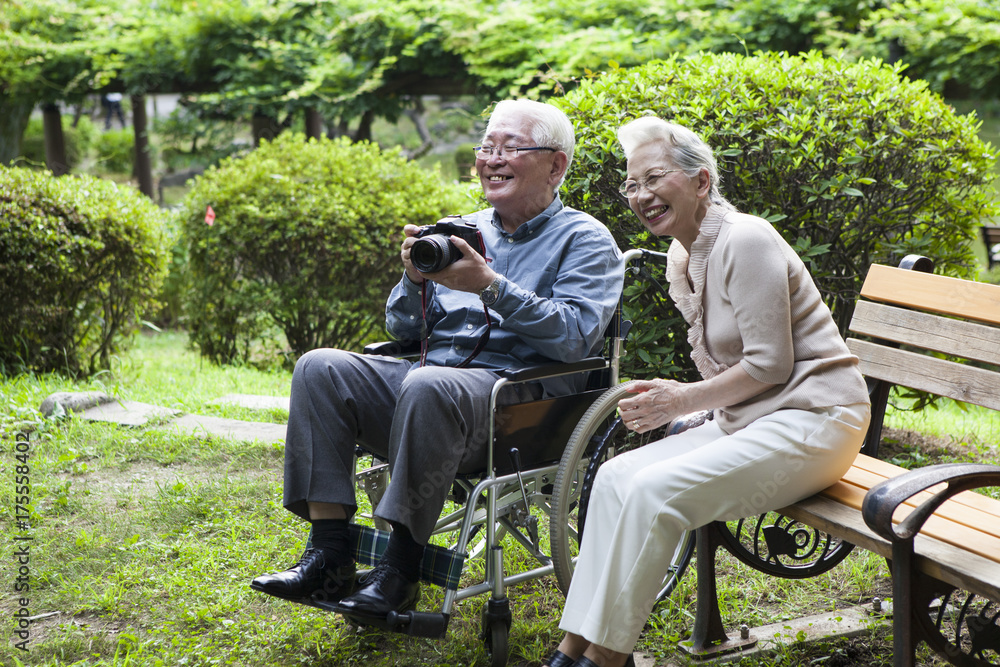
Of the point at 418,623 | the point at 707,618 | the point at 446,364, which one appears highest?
the point at 446,364

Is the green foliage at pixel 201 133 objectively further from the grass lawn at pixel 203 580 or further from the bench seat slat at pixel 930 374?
the bench seat slat at pixel 930 374

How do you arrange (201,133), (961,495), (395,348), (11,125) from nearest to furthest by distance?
(961,495)
(395,348)
(201,133)
(11,125)

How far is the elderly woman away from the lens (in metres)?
1.87

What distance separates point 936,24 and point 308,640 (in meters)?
6.29

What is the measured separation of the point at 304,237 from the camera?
5.47 m

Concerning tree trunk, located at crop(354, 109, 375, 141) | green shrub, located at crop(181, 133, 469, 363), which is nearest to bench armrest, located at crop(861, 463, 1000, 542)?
green shrub, located at crop(181, 133, 469, 363)

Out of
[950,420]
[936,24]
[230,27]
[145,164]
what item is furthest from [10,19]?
[950,420]

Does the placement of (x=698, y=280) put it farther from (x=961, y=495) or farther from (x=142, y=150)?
(x=142, y=150)

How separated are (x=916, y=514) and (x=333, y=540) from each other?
1401 mm

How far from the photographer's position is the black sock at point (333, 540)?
2232mm

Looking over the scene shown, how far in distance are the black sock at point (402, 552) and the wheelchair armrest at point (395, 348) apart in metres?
0.63

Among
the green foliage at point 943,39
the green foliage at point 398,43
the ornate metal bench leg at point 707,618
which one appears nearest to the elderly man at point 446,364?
the ornate metal bench leg at point 707,618

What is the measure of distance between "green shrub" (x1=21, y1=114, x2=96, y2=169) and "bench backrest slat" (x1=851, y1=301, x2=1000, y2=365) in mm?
16080

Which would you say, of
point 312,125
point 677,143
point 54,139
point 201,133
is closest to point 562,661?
point 677,143
